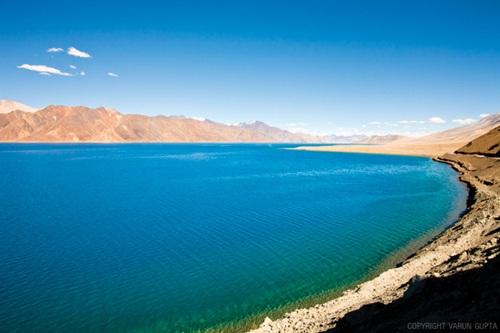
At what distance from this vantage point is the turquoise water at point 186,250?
16625 millimetres

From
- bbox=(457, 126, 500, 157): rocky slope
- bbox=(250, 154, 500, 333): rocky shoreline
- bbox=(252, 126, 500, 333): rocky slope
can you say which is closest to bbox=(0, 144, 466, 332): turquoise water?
bbox=(250, 154, 500, 333): rocky shoreline

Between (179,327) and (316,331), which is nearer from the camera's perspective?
(316,331)

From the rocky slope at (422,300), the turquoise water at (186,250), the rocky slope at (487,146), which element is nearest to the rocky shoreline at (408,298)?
the rocky slope at (422,300)

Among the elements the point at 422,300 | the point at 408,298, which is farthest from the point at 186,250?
the point at 422,300

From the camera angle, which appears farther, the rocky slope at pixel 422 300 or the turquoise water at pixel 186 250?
the turquoise water at pixel 186 250

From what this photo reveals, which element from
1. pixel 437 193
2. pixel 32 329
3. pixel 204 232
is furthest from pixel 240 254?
pixel 437 193

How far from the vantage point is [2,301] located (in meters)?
17.0

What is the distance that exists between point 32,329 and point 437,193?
4783 centimetres

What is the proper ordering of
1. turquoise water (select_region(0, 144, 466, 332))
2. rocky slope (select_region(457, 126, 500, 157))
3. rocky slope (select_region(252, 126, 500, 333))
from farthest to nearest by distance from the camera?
rocky slope (select_region(457, 126, 500, 157)), turquoise water (select_region(0, 144, 466, 332)), rocky slope (select_region(252, 126, 500, 333))

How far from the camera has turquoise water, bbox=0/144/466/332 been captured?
16.6m

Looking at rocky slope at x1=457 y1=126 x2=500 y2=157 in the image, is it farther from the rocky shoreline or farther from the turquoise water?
the rocky shoreline

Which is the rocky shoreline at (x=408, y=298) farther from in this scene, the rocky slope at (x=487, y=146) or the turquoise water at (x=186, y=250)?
the rocky slope at (x=487, y=146)

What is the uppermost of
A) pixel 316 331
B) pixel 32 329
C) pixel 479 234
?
pixel 479 234

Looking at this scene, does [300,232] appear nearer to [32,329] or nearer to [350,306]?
[350,306]
